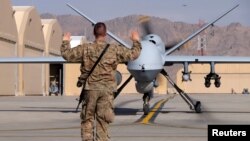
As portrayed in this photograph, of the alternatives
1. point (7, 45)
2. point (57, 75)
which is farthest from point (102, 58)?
point (57, 75)

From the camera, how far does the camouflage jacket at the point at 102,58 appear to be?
25.8 ft

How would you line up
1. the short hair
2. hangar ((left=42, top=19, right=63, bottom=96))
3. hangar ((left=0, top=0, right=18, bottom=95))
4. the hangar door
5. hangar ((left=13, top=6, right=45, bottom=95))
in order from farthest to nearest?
the hangar door → hangar ((left=42, top=19, right=63, bottom=96)) → hangar ((left=13, top=6, right=45, bottom=95)) → hangar ((left=0, top=0, right=18, bottom=95)) → the short hair

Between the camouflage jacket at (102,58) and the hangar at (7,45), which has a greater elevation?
the hangar at (7,45)

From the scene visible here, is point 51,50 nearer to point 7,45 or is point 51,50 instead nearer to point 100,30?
point 7,45

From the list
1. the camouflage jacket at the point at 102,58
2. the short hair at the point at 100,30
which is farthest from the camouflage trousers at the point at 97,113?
the short hair at the point at 100,30

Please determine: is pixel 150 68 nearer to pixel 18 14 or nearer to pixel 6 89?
pixel 6 89

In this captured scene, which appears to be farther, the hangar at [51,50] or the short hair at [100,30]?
the hangar at [51,50]

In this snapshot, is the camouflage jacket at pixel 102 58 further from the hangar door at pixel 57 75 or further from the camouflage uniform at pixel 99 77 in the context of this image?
the hangar door at pixel 57 75

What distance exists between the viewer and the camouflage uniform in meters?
7.85

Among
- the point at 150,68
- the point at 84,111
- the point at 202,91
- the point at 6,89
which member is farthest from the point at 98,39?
the point at 202,91

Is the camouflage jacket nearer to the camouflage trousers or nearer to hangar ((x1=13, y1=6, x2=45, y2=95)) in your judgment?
the camouflage trousers

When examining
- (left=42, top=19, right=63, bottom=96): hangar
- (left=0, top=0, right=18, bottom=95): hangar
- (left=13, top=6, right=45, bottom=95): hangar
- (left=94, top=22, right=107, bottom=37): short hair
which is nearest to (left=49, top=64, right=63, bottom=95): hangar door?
(left=42, top=19, right=63, bottom=96): hangar

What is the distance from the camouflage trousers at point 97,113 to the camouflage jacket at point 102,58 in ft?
0.38

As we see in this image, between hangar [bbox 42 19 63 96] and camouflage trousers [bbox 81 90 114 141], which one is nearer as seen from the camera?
camouflage trousers [bbox 81 90 114 141]
